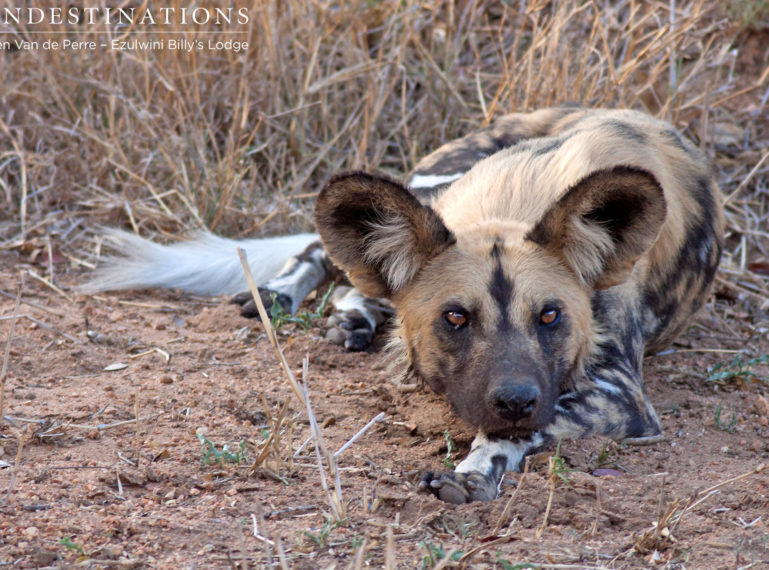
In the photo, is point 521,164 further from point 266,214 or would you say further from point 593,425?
point 266,214

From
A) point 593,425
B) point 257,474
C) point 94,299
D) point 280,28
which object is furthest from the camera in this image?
point 280,28

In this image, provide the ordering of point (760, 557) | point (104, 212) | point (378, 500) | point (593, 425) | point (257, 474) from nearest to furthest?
point (760, 557) → point (378, 500) → point (257, 474) → point (593, 425) → point (104, 212)

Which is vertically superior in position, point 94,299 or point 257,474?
point 257,474

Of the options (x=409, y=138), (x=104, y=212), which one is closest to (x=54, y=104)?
(x=104, y=212)

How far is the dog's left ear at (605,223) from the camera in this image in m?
2.14

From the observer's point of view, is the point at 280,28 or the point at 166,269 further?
the point at 280,28

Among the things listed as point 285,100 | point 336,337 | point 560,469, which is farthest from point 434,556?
point 285,100

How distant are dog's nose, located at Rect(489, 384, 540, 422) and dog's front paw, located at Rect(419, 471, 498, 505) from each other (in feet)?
0.57

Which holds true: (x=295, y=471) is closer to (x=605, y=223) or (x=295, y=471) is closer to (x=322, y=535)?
(x=322, y=535)

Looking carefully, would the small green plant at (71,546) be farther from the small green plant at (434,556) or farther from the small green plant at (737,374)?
the small green plant at (737,374)

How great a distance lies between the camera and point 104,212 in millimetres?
3830

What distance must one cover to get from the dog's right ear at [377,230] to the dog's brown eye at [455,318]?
16 cm

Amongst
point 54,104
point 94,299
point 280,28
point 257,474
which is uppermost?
point 280,28

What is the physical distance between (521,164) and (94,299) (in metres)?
1.62
